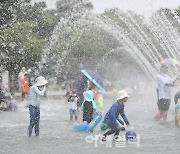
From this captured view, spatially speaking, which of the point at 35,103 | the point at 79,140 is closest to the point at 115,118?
the point at 79,140

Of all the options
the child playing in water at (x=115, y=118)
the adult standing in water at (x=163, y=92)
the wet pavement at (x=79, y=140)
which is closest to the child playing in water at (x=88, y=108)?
the wet pavement at (x=79, y=140)

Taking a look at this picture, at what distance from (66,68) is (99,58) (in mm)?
3238

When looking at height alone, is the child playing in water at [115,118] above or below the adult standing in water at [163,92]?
below

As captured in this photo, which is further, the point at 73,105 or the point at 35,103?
the point at 73,105

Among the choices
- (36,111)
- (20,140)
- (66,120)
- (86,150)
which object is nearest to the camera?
(86,150)

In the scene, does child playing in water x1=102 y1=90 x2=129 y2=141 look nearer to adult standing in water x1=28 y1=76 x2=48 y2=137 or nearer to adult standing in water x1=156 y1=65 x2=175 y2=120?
adult standing in water x1=28 y1=76 x2=48 y2=137

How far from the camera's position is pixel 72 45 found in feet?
127

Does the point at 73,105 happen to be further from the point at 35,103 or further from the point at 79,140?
the point at 79,140

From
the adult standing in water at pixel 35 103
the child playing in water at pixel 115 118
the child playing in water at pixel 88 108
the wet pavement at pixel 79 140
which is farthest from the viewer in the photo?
the child playing in water at pixel 88 108

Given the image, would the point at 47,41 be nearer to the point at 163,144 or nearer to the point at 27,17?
the point at 27,17

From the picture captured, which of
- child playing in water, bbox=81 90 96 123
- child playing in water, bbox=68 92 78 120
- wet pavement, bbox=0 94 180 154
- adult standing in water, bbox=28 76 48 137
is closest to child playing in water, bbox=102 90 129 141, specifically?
wet pavement, bbox=0 94 180 154

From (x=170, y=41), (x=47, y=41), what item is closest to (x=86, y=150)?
(x=170, y=41)

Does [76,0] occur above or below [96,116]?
above

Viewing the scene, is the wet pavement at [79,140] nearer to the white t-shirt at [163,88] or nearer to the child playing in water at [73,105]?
the white t-shirt at [163,88]
